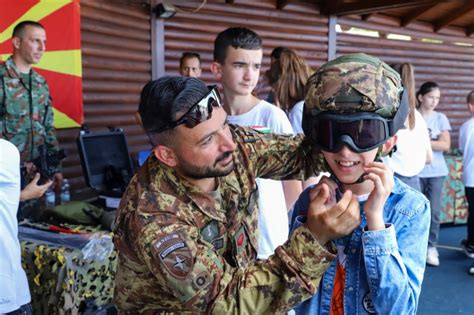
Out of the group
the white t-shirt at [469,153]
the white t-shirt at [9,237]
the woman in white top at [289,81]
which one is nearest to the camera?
the white t-shirt at [9,237]

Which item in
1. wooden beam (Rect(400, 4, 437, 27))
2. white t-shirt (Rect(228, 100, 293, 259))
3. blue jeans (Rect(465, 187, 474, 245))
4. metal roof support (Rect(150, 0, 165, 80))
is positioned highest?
wooden beam (Rect(400, 4, 437, 27))

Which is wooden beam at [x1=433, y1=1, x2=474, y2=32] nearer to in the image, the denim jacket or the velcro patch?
the denim jacket

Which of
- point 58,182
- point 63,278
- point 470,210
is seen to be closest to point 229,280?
point 63,278

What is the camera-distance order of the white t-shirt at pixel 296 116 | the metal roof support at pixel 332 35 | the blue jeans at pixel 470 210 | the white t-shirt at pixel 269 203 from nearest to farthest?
the white t-shirt at pixel 269 203 → the white t-shirt at pixel 296 116 → the blue jeans at pixel 470 210 → the metal roof support at pixel 332 35

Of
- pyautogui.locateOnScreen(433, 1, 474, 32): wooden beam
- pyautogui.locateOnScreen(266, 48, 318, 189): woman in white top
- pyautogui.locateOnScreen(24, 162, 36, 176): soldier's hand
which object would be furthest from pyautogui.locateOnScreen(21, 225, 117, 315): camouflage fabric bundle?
pyautogui.locateOnScreen(433, 1, 474, 32): wooden beam

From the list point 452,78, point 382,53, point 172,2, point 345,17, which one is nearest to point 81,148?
point 172,2

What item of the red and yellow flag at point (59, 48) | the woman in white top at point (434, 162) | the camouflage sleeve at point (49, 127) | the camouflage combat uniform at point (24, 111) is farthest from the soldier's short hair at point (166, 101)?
the woman in white top at point (434, 162)

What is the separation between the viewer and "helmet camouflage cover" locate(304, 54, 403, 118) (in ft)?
4.15

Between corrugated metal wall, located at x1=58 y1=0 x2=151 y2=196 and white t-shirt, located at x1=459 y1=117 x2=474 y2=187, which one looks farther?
corrugated metal wall, located at x1=58 y1=0 x2=151 y2=196

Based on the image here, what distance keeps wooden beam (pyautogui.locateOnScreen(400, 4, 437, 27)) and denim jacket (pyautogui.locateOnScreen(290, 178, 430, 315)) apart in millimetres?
8565

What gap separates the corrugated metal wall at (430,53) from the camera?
29.2 feet

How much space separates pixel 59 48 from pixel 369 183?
14.9 feet

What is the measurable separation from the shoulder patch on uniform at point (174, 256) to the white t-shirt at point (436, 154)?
483 cm

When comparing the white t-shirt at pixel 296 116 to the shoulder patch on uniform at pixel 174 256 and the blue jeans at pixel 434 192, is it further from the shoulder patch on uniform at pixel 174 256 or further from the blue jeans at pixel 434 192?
the blue jeans at pixel 434 192
